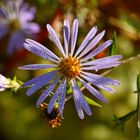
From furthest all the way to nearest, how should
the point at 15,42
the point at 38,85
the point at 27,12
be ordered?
1. the point at 15,42
2. the point at 27,12
3. the point at 38,85

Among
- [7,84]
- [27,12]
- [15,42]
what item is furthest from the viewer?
[15,42]

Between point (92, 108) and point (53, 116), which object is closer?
point (53, 116)

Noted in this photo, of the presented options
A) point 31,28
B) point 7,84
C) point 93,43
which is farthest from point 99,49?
point 31,28

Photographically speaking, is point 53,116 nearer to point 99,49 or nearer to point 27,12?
point 99,49

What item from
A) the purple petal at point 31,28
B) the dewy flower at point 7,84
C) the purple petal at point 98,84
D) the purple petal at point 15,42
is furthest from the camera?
the purple petal at point 15,42

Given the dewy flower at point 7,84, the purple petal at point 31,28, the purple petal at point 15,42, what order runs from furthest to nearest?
the purple petal at point 15,42, the purple petal at point 31,28, the dewy flower at point 7,84

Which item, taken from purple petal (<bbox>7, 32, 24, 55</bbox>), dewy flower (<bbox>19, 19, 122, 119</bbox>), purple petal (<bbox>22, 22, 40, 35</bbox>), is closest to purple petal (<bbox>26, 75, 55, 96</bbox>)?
dewy flower (<bbox>19, 19, 122, 119</bbox>)

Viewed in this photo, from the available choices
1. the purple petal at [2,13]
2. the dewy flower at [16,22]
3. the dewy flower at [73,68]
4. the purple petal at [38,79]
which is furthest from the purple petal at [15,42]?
the purple petal at [38,79]

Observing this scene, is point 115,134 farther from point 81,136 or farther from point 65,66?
point 65,66

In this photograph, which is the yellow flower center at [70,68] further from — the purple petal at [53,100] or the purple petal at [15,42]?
the purple petal at [15,42]
